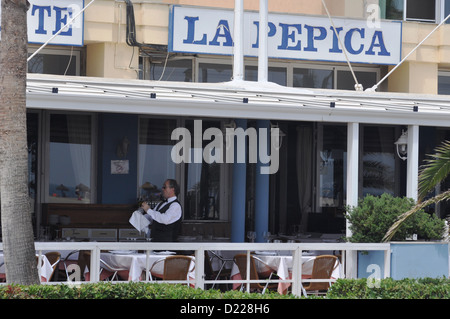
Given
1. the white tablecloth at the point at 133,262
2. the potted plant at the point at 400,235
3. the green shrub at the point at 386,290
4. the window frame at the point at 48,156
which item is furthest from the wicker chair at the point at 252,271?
the window frame at the point at 48,156

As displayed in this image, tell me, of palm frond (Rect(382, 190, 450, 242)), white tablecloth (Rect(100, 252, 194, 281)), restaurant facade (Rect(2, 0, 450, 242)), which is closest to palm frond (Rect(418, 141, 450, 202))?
palm frond (Rect(382, 190, 450, 242))

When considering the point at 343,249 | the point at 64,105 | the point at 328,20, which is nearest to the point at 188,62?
the point at 328,20

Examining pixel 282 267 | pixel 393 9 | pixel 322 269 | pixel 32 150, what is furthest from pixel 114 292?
pixel 393 9

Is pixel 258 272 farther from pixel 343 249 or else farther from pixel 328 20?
pixel 328 20

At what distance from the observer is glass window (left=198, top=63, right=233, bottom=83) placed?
52.9ft

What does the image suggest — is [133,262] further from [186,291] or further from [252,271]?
[186,291]

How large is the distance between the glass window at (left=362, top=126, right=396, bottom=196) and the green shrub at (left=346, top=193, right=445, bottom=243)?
207 inches

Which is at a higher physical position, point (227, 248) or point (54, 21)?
point (54, 21)

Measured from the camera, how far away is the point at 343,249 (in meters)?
10.7

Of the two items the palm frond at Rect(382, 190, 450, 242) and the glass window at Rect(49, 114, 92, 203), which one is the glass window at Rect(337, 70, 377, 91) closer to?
the glass window at Rect(49, 114, 92, 203)

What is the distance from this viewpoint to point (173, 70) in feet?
52.6

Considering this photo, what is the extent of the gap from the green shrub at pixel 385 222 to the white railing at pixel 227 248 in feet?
1.25

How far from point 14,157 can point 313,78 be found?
9.75 metres
